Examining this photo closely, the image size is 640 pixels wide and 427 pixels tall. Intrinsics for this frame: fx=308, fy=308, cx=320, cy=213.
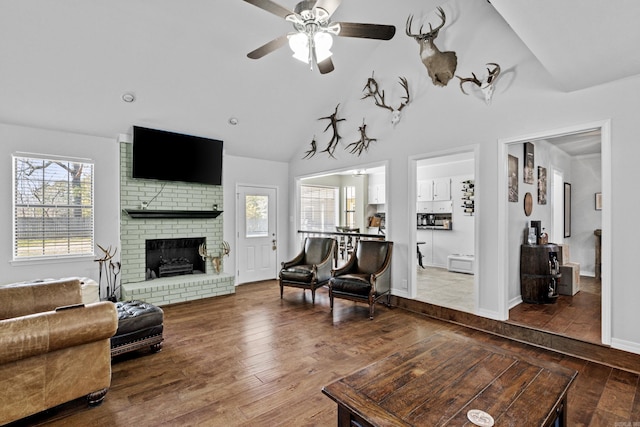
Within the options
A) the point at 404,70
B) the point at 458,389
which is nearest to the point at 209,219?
the point at 404,70

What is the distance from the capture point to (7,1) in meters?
3.02

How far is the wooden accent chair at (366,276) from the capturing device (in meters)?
4.22

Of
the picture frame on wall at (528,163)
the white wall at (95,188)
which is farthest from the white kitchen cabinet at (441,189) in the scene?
the white wall at (95,188)

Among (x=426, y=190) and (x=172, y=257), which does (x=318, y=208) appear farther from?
(x=172, y=257)

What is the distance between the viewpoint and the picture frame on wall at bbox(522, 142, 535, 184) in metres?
4.47

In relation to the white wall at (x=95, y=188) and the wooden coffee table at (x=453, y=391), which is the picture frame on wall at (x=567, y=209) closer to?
the wooden coffee table at (x=453, y=391)

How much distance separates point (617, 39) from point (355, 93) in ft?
11.8

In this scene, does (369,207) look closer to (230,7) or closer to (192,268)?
(192,268)

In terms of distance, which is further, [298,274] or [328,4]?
[298,274]

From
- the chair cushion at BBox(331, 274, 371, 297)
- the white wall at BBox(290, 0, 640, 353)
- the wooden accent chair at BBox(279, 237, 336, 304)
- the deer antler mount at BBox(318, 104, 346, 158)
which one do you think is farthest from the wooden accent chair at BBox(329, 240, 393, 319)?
the deer antler mount at BBox(318, 104, 346, 158)

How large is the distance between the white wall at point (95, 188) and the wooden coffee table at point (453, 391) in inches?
187

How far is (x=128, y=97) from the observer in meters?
4.35

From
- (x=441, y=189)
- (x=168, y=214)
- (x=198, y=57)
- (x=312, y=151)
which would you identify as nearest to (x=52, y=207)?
(x=168, y=214)

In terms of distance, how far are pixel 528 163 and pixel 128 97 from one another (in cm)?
586
